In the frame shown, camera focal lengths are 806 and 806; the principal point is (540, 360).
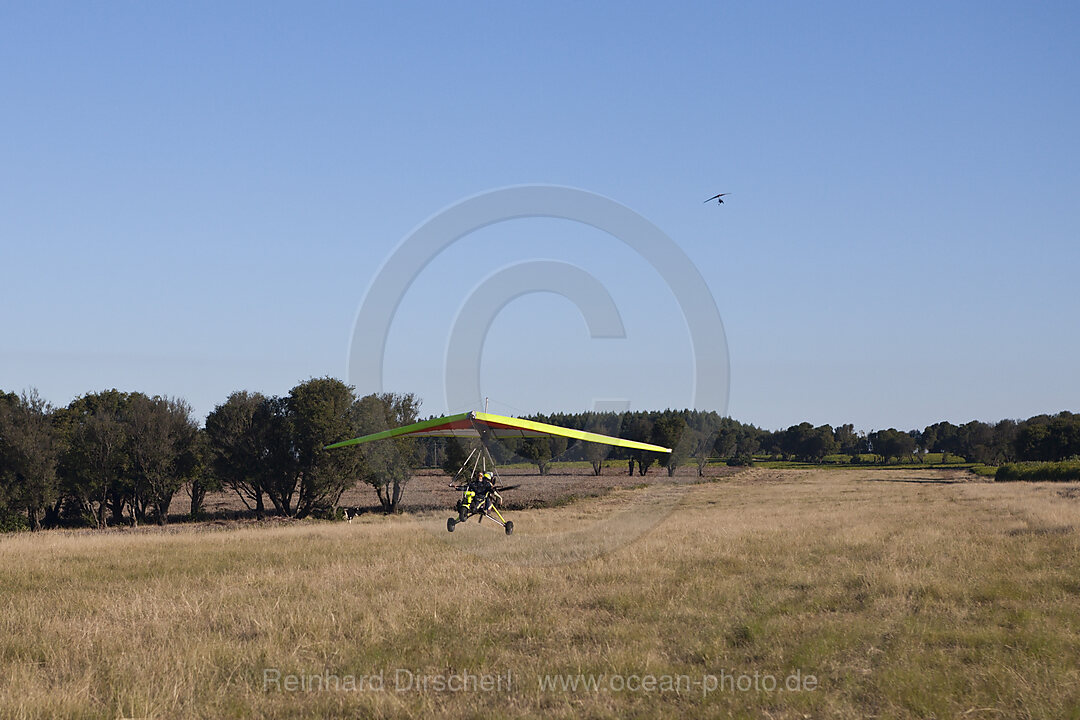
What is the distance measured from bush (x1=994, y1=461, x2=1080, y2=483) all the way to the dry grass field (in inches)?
2333

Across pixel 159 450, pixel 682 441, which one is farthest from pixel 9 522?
pixel 682 441

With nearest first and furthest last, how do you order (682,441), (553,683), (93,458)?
(553,683) → (93,458) → (682,441)

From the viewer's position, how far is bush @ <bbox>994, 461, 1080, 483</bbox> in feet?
242

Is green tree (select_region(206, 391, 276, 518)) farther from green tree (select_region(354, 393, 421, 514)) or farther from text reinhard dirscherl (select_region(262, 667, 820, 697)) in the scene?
text reinhard dirscherl (select_region(262, 667, 820, 697))

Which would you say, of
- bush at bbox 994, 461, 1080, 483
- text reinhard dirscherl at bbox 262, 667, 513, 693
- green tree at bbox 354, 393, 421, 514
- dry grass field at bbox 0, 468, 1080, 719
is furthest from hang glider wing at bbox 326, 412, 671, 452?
bush at bbox 994, 461, 1080, 483

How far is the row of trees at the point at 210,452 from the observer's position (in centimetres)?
5859

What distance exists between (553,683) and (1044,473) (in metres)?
82.0

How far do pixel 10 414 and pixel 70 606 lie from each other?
47806 mm

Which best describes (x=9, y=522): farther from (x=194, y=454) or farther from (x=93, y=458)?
(x=194, y=454)

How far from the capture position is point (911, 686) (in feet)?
35.6

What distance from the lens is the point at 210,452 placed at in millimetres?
62656

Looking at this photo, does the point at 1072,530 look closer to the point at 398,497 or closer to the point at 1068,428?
the point at 398,497

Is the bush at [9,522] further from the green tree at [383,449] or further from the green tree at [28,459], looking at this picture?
the green tree at [383,449]

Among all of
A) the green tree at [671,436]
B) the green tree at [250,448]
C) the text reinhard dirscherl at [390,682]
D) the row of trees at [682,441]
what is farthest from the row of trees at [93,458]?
the text reinhard dirscherl at [390,682]
